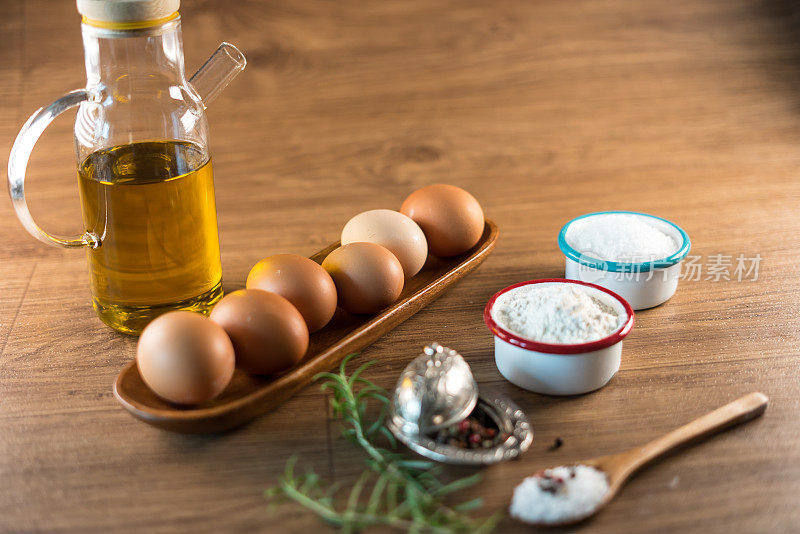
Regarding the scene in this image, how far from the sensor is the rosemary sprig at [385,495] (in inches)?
26.2

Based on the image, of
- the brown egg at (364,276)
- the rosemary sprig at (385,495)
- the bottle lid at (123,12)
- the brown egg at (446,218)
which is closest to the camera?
the rosemary sprig at (385,495)

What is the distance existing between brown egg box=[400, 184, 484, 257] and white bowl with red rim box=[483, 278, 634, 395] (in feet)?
0.67

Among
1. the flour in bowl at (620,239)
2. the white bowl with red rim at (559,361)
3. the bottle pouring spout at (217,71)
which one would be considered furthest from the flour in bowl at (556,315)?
the bottle pouring spout at (217,71)

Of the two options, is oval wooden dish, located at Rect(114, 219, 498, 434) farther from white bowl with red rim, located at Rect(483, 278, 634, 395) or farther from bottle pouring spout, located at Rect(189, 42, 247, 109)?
bottle pouring spout, located at Rect(189, 42, 247, 109)

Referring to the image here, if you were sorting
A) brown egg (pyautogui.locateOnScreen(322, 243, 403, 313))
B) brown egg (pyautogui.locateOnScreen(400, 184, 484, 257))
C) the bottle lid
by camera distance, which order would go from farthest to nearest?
brown egg (pyautogui.locateOnScreen(400, 184, 484, 257)), brown egg (pyautogui.locateOnScreen(322, 243, 403, 313)), the bottle lid

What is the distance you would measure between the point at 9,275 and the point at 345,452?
64cm

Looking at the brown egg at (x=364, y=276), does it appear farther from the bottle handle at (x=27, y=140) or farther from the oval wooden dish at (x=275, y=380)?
the bottle handle at (x=27, y=140)

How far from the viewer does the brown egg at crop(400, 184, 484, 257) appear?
3.43ft

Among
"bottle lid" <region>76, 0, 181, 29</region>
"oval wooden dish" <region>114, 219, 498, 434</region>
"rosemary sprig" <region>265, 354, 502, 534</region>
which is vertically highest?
"bottle lid" <region>76, 0, 181, 29</region>

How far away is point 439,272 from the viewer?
3.46 feet

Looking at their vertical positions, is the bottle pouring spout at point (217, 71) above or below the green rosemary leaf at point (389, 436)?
above

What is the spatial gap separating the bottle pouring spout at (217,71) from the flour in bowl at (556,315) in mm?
407

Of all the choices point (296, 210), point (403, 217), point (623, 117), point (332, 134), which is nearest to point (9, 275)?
point (296, 210)

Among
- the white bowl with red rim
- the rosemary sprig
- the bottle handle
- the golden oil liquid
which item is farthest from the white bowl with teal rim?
the bottle handle
